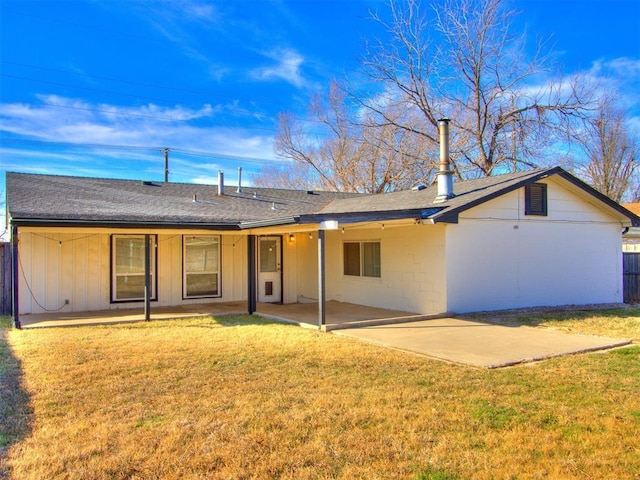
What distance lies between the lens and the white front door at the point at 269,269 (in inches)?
566

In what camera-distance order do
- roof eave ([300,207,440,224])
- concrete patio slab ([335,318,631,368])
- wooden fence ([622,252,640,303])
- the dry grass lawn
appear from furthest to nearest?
wooden fence ([622,252,640,303]), roof eave ([300,207,440,224]), concrete patio slab ([335,318,631,368]), the dry grass lawn

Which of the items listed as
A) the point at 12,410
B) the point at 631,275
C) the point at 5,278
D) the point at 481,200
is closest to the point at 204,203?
the point at 5,278

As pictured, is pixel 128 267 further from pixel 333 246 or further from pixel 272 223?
pixel 333 246

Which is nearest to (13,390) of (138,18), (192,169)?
(138,18)

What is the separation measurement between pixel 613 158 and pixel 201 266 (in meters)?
A: 24.8

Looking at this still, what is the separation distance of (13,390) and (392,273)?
8.61 metres

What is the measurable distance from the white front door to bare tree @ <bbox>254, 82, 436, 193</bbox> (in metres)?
11.2

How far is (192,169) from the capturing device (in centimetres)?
3369

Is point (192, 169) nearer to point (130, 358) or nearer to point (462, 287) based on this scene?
point (462, 287)

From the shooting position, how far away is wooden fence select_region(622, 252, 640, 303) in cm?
1530

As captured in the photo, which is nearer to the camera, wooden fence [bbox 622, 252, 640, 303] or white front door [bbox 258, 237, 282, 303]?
white front door [bbox 258, 237, 282, 303]

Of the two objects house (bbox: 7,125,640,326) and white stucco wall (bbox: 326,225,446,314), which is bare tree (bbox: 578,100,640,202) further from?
white stucco wall (bbox: 326,225,446,314)

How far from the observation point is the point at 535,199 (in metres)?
12.4

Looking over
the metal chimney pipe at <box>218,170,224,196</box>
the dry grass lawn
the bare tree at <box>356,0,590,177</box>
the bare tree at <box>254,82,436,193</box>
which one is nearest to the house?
the metal chimney pipe at <box>218,170,224,196</box>
